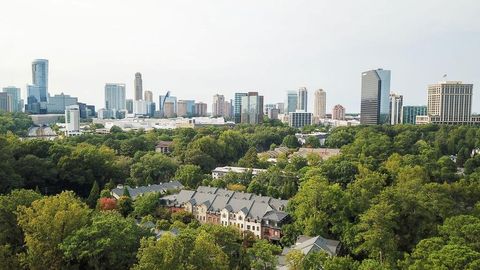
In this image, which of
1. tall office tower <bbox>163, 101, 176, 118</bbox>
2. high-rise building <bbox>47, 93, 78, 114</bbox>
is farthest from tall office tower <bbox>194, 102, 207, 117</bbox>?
high-rise building <bbox>47, 93, 78, 114</bbox>

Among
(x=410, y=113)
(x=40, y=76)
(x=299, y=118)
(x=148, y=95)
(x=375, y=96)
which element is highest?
(x=40, y=76)

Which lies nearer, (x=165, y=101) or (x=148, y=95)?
(x=165, y=101)

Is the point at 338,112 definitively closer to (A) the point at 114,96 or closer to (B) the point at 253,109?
(B) the point at 253,109

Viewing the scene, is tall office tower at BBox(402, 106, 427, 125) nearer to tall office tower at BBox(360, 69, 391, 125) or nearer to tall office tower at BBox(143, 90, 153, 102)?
tall office tower at BBox(360, 69, 391, 125)

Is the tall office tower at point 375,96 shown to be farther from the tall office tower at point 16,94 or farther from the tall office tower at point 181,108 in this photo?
the tall office tower at point 16,94

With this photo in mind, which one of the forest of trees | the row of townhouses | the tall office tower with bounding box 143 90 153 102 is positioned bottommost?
the row of townhouses

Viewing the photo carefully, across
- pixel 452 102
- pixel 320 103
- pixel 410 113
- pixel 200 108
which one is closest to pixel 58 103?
pixel 200 108
